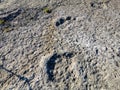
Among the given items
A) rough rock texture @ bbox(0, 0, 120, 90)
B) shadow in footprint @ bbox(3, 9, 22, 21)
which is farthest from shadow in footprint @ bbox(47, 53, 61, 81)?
shadow in footprint @ bbox(3, 9, 22, 21)

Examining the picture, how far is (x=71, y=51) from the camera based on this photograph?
1401cm

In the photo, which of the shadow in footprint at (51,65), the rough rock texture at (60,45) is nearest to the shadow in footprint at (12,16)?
the rough rock texture at (60,45)

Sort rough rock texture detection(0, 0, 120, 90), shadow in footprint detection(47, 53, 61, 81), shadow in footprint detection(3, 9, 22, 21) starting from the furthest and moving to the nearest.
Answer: shadow in footprint detection(3, 9, 22, 21)
shadow in footprint detection(47, 53, 61, 81)
rough rock texture detection(0, 0, 120, 90)

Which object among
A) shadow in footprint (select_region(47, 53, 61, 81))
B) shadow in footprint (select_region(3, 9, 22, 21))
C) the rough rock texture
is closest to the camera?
the rough rock texture

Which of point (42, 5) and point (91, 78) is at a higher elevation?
point (42, 5)

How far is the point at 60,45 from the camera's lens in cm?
1451

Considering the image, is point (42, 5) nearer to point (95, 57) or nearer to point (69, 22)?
point (69, 22)

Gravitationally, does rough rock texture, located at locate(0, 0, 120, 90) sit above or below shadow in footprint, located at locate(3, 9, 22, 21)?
below

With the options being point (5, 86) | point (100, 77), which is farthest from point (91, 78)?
point (5, 86)

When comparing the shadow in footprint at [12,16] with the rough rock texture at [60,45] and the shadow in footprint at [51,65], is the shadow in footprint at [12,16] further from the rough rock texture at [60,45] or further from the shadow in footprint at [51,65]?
the shadow in footprint at [51,65]

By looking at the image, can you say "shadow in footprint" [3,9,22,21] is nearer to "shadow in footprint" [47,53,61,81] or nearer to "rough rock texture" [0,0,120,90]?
"rough rock texture" [0,0,120,90]

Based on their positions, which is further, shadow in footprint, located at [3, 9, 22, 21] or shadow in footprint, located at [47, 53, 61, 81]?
shadow in footprint, located at [3, 9, 22, 21]

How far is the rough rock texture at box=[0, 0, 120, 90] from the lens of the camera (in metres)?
12.5

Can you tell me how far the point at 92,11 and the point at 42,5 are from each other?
375 cm
